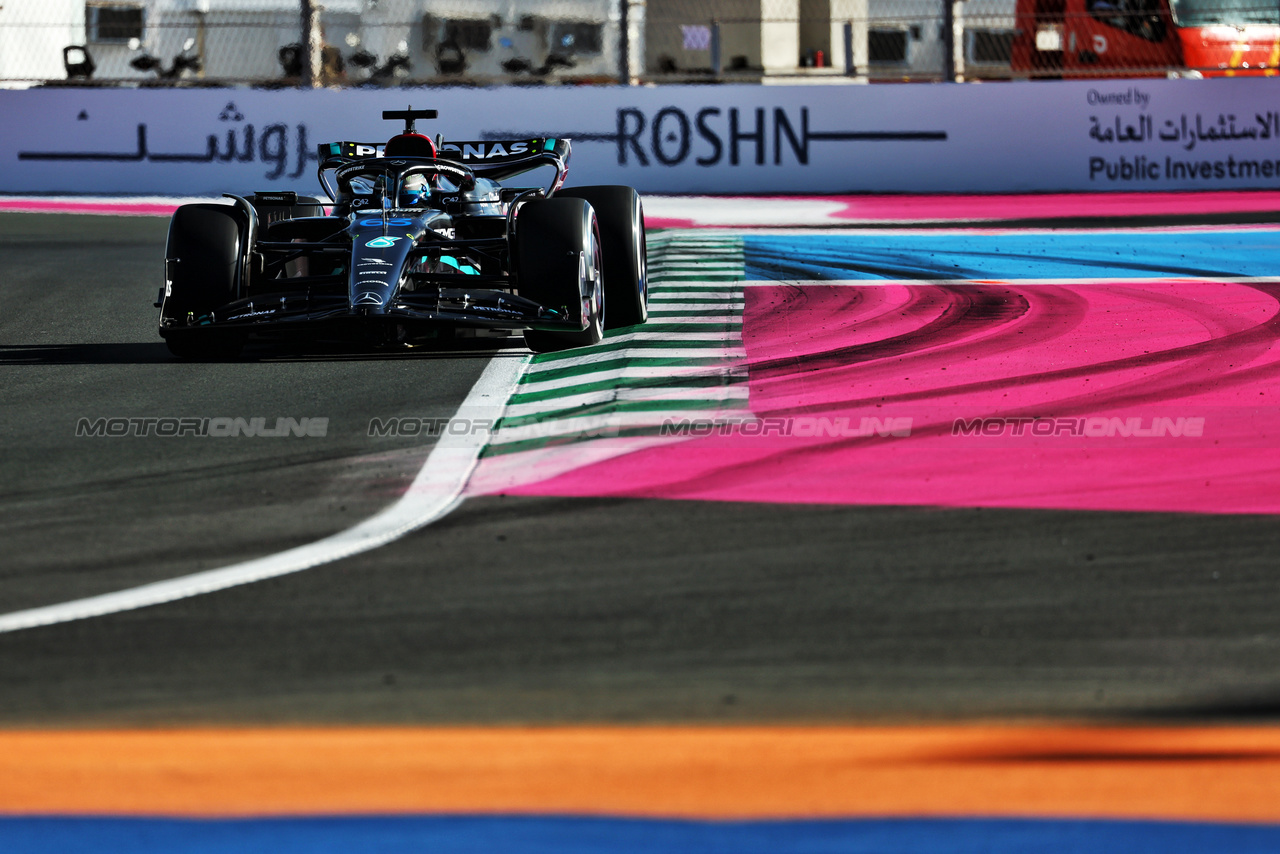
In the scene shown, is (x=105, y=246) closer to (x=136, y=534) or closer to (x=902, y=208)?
(x=902, y=208)

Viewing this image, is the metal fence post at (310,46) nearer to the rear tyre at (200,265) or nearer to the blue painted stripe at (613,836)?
the rear tyre at (200,265)

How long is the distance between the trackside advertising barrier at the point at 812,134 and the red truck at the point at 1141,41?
57 cm

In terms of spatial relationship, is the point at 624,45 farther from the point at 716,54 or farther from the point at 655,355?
the point at 655,355

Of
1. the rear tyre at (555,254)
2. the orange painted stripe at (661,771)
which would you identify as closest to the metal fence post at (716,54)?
the rear tyre at (555,254)

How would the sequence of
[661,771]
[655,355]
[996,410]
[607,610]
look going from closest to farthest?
[661,771], [607,610], [996,410], [655,355]

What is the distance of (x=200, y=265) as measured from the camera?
725 centimetres

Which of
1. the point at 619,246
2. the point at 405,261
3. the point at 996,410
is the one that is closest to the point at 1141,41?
the point at 619,246

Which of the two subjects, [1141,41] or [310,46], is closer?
[310,46]

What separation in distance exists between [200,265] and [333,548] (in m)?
3.37

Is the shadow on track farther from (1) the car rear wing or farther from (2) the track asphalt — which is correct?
(2) the track asphalt

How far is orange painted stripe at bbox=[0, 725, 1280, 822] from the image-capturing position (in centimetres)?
272

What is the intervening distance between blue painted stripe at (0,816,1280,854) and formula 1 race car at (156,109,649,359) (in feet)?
14.6

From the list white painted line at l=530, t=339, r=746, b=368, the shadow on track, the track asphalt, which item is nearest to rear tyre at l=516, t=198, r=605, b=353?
white painted line at l=530, t=339, r=746, b=368

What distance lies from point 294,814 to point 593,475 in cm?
251
